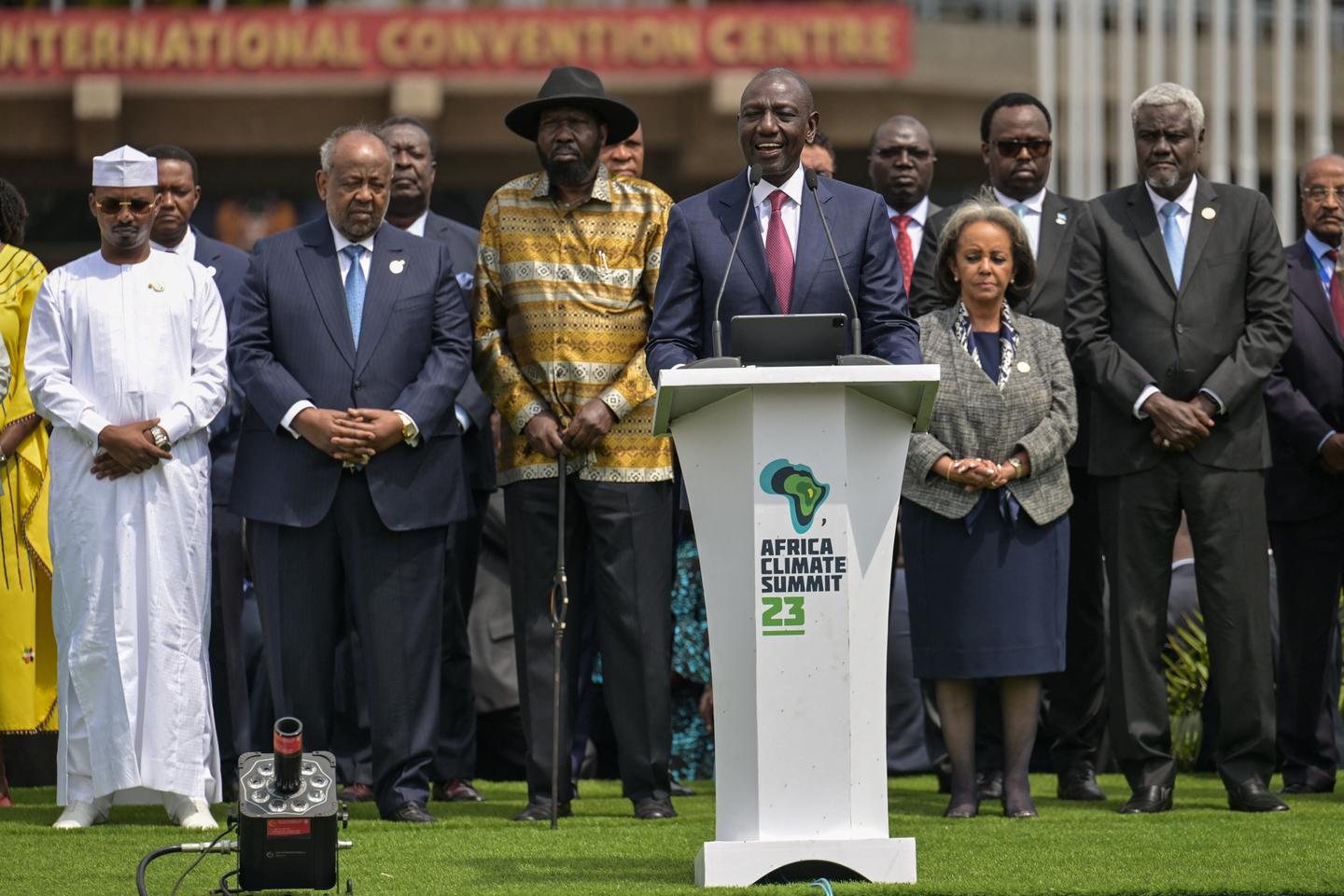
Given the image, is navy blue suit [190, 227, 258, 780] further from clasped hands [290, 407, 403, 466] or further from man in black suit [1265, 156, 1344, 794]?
man in black suit [1265, 156, 1344, 794]

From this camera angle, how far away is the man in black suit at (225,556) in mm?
7738

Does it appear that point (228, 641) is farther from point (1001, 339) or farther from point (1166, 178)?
point (1166, 178)

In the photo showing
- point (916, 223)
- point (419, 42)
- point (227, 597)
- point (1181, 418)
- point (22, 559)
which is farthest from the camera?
point (419, 42)

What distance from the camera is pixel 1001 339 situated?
23.0 ft

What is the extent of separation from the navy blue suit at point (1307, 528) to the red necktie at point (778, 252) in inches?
91.5

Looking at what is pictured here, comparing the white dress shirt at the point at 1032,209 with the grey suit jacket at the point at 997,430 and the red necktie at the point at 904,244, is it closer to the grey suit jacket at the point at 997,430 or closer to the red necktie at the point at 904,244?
the red necktie at the point at 904,244

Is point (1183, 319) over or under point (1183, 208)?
under

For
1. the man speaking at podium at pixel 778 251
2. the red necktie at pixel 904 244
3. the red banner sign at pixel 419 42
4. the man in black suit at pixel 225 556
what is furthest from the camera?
the red banner sign at pixel 419 42

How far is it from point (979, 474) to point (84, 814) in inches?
122

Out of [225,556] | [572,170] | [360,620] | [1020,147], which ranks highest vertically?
[1020,147]

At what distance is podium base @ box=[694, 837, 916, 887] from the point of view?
504 cm

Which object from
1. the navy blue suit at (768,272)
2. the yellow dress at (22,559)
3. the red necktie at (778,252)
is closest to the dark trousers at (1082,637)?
the navy blue suit at (768,272)

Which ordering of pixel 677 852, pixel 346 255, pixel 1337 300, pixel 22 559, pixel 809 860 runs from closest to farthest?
pixel 809 860 < pixel 677 852 < pixel 346 255 < pixel 22 559 < pixel 1337 300

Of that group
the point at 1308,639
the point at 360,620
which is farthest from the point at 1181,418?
the point at 360,620
